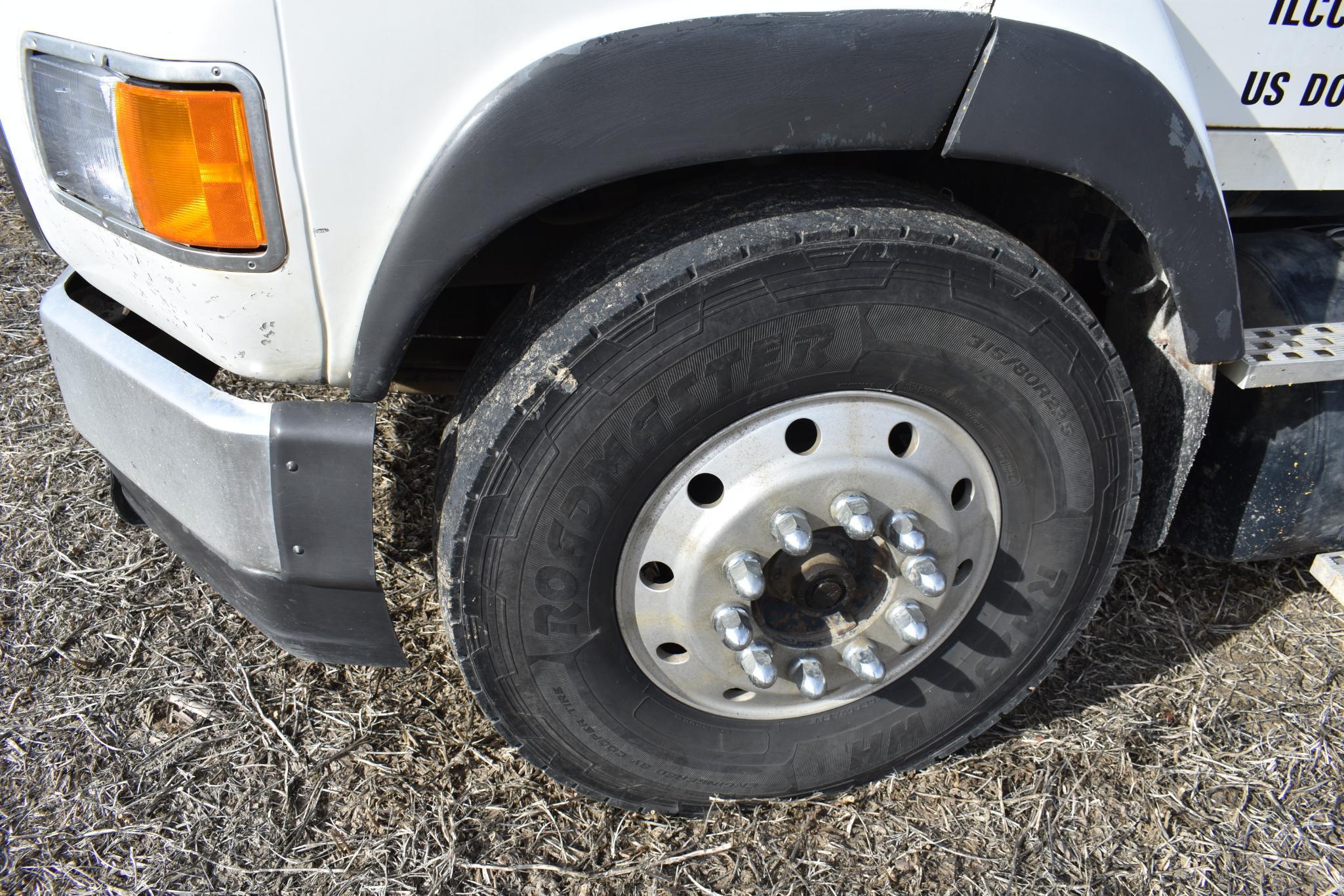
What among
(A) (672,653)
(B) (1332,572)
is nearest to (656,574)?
(A) (672,653)

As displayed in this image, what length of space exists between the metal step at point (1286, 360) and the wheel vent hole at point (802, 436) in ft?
2.84

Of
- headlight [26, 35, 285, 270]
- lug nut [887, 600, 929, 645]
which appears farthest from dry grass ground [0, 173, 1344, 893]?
headlight [26, 35, 285, 270]

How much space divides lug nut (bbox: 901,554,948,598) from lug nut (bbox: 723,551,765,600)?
11.5 inches

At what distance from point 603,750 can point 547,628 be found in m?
0.32

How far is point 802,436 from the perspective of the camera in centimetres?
166

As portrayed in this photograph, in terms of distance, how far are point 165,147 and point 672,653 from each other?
1152 millimetres

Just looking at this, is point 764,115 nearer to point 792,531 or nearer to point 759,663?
point 792,531

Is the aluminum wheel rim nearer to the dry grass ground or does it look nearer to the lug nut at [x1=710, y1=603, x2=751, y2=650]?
the lug nut at [x1=710, y1=603, x2=751, y2=650]

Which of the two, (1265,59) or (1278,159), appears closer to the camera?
(1265,59)

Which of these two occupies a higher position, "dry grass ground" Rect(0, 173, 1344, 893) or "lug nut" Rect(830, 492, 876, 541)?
"lug nut" Rect(830, 492, 876, 541)

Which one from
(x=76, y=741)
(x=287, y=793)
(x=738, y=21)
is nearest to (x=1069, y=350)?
(x=738, y=21)

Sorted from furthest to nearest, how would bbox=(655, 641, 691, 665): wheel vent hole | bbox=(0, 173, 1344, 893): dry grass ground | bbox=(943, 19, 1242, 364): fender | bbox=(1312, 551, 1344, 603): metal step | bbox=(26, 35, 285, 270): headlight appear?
bbox=(1312, 551, 1344, 603): metal step → bbox=(0, 173, 1344, 893): dry grass ground → bbox=(655, 641, 691, 665): wheel vent hole → bbox=(943, 19, 1242, 364): fender → bbox=(26, 35, 285, 270): headlight

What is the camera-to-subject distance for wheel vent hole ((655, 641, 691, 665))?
1750mm

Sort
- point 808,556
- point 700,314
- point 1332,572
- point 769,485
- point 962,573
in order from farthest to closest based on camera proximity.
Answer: point 1332,572 → point 962,573 → point 808,556 → point 769,485 → point 700,314
